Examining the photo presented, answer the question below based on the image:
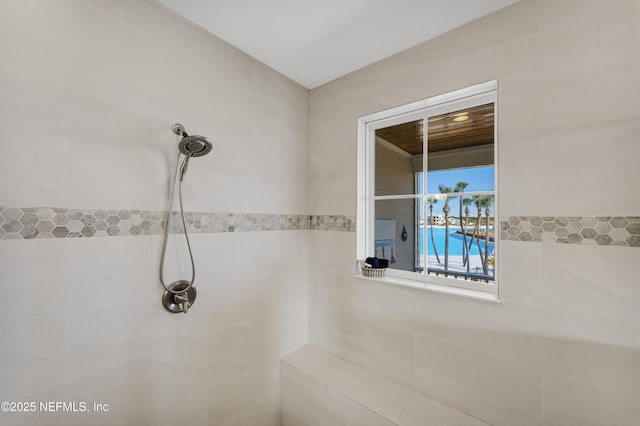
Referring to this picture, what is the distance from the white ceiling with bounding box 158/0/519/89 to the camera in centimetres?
130

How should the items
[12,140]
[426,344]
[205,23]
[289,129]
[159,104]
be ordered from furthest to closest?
[289,129], [426,344], [205,23], [159,104], [12,140]

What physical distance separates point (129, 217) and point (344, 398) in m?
1.45

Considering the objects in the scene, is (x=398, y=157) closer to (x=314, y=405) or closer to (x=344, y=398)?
(x=344, y=398)

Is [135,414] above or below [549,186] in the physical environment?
below

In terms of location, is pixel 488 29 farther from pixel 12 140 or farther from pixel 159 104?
pixel 12 140

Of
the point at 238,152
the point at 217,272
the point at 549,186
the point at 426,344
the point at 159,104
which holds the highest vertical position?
the point at 159,104

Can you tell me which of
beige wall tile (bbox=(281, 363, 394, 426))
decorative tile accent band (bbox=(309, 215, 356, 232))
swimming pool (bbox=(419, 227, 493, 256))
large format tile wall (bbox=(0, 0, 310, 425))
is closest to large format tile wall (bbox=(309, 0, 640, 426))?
swimming pool (bbox=(419, 227, 493, 256))

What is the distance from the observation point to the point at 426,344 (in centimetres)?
154

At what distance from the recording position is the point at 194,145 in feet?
3.95

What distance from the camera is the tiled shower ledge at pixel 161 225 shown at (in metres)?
0.98

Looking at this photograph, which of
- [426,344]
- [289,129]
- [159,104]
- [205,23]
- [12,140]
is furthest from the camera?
[289,129]

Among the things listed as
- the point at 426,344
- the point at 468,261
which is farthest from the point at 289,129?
the point at 426,344

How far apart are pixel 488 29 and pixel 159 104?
1623 millimetres

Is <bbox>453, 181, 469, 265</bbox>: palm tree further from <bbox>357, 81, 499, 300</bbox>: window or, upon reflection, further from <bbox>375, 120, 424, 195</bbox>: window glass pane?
<bbox>375, 120, 424, 195</bbox>: window glass pane
